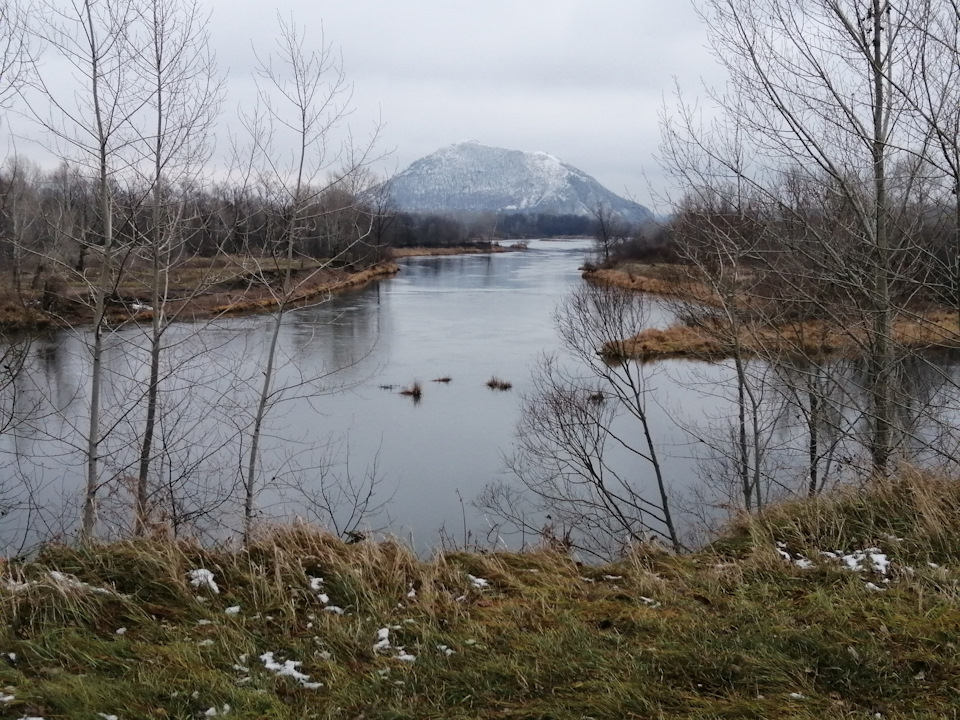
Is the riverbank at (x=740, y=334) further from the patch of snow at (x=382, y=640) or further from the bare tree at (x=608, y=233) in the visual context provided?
the bare tree at (x=608, y=233)

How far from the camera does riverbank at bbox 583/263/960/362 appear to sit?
22.6 feet

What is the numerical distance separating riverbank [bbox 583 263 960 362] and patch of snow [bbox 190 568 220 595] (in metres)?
4.44

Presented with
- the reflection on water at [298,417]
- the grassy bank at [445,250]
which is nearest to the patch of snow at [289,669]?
the reflection on water at [298,417]

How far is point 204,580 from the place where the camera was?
3594 millimetres

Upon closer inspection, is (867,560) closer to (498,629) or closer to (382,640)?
(498,629)

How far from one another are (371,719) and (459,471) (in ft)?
31.0

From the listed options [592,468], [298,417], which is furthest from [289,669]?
[298,417]

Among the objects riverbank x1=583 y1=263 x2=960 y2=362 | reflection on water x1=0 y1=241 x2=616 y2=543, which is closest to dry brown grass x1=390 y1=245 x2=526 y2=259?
riverbank x1=583 y1=263 x2=960 y2=362

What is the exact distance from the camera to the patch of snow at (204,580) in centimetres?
355

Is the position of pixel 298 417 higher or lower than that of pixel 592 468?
lower

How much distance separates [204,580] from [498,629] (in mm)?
1454

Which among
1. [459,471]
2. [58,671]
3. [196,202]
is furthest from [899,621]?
[459,471]

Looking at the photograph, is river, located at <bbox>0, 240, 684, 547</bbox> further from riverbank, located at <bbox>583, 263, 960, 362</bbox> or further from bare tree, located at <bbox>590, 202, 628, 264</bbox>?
bare tree, located at <bbox>590, 202, 628, 264</bbox>

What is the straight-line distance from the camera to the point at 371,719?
2.53 m
